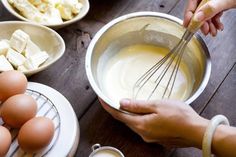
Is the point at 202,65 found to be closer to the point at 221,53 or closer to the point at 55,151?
the point at 221,53

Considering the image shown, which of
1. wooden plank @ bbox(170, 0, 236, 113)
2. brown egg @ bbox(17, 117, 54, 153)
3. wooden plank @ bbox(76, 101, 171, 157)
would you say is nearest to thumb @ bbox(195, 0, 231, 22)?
wooden plank @ bbox(170, 0, 236, 113)

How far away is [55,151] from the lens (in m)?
0.74

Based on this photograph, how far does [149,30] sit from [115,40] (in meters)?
0.09

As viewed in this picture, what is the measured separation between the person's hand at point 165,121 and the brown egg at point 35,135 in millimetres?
142

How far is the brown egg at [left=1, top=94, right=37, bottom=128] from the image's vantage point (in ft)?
2.37

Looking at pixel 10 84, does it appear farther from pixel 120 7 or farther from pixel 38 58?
pixel 120 7

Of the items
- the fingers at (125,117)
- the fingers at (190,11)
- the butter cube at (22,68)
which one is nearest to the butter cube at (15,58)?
the butter cube at (22,68)

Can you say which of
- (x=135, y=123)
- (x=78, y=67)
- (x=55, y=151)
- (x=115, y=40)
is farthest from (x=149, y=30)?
(x=55, y=151)

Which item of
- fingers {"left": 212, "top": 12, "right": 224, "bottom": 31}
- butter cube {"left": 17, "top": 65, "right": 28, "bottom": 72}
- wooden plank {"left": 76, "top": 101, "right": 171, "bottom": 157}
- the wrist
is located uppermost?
fingers {"left": 212, "top": 12, "right": 224, "bottom": 31}

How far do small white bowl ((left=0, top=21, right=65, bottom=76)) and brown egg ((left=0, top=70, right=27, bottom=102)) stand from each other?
153 millimetres

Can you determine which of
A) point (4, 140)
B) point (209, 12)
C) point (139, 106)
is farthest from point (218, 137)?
point (4, 140)

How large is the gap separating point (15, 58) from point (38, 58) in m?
0.05

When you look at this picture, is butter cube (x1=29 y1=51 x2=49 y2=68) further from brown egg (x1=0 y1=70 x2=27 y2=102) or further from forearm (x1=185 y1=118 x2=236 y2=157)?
forearm (x1=185 y1=118 x2=236 y2=157)

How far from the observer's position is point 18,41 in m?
0.90
